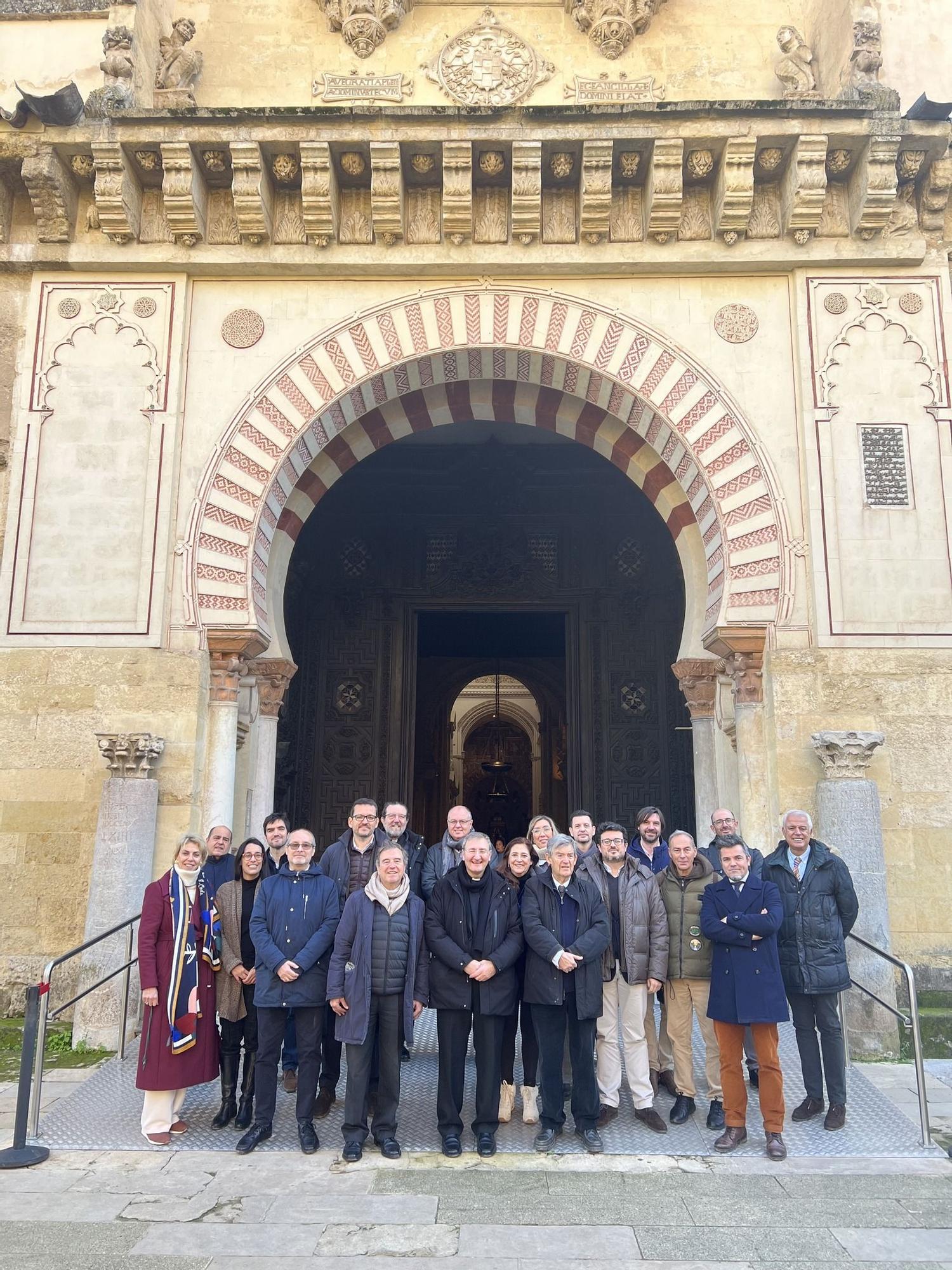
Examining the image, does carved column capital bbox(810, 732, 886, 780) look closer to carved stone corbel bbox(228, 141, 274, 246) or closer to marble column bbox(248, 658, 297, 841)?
marble column bbox(248, 658, 297, 841)

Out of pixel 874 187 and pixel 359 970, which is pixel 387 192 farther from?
pixel 359 970

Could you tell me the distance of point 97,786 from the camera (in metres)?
7.12

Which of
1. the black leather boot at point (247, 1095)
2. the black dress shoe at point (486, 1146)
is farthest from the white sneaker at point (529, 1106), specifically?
the black leather boot at point (247, 1095)

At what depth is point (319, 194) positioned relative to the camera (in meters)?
7.62

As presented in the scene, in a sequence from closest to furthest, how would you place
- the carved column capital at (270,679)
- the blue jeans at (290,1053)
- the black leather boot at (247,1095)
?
the black leather boot at (247,1095), the blue jeans at (290,1053), the carved column capital at (270,679)

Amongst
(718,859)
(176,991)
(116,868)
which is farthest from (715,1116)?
(116,868)

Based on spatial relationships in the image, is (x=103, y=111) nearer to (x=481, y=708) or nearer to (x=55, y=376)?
(x=55, y=376)

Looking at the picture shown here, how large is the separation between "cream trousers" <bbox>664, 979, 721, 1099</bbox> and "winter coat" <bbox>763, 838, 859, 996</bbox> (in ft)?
1.39

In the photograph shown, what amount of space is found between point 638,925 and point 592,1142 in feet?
3.18

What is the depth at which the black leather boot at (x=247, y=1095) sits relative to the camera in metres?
4.84

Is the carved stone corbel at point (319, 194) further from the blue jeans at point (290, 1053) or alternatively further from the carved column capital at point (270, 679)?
the blue jeans at point (290, 1053)

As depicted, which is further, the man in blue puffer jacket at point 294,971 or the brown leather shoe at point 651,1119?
the brown leather shoe at point 651,1119

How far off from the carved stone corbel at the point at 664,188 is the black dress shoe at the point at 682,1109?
19.7 feet

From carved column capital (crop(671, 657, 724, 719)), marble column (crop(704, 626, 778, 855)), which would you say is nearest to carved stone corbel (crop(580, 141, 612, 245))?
marble column (crop(704, 626, 778, 855))
